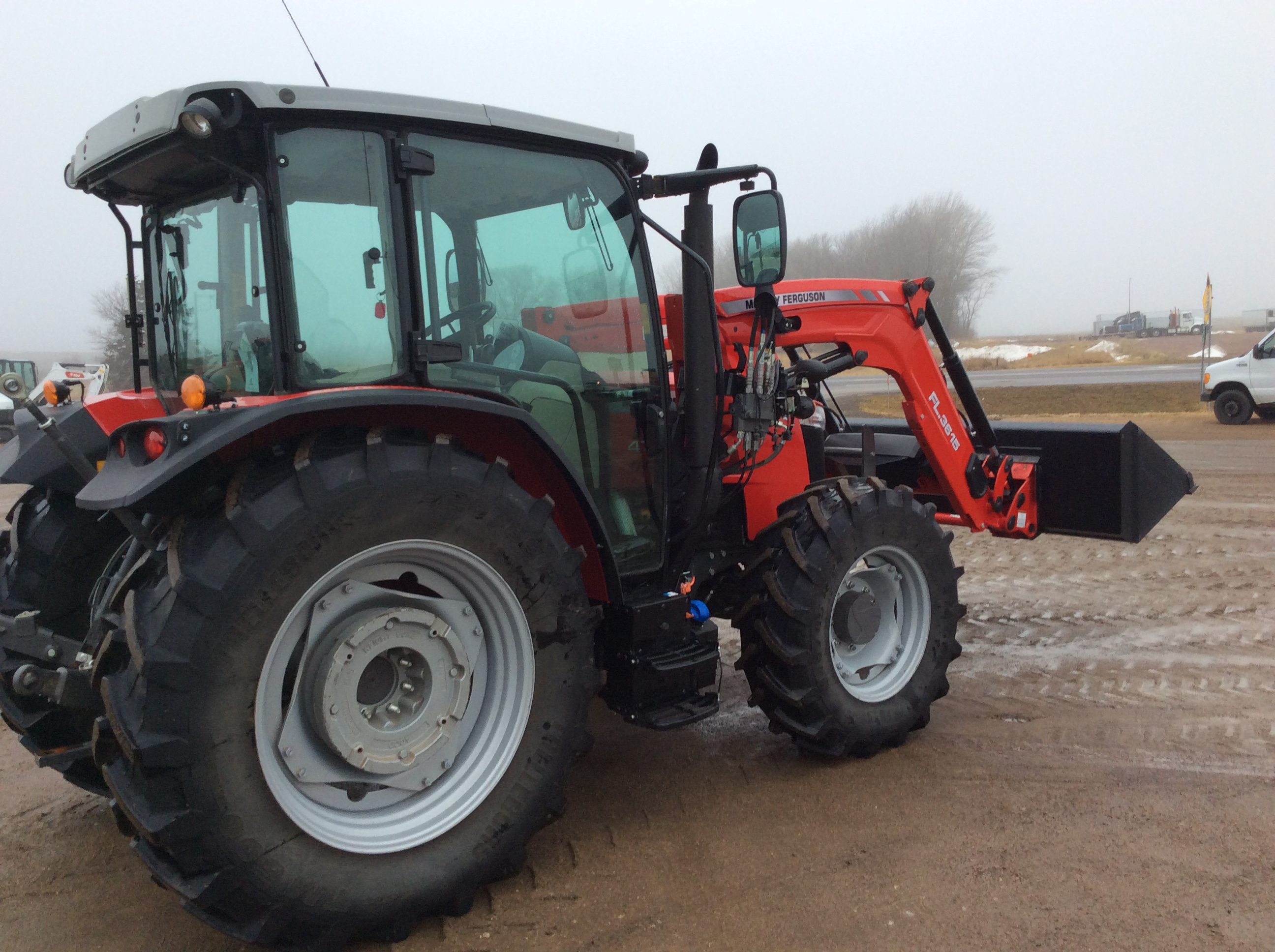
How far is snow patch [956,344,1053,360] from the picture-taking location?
4309cm

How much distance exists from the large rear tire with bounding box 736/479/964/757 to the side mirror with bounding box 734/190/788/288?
2.92 feet

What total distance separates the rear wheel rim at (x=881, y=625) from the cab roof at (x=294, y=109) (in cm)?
198

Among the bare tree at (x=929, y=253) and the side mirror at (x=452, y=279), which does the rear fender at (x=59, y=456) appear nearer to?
the side mirror at (x=452, y=279)

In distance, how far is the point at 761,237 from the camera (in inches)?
139

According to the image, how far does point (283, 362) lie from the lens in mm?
2596

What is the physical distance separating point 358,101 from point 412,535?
1.19 metres

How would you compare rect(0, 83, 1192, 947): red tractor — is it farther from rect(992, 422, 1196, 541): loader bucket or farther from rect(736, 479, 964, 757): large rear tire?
rect(992, 422, 1196, 541): loader bucket

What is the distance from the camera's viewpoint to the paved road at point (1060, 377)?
25.6m

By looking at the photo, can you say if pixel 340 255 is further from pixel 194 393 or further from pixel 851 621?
pixel 851 621

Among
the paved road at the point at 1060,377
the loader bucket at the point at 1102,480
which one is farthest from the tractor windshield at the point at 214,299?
the paved road at the point at 1060,377

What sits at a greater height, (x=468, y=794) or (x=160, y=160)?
(x=160, y=160)

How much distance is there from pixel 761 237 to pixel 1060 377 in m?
28.5

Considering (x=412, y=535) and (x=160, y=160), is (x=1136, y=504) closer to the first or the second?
(x=412, y=535)

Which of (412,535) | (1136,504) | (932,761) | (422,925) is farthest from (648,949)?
(1136,504)
